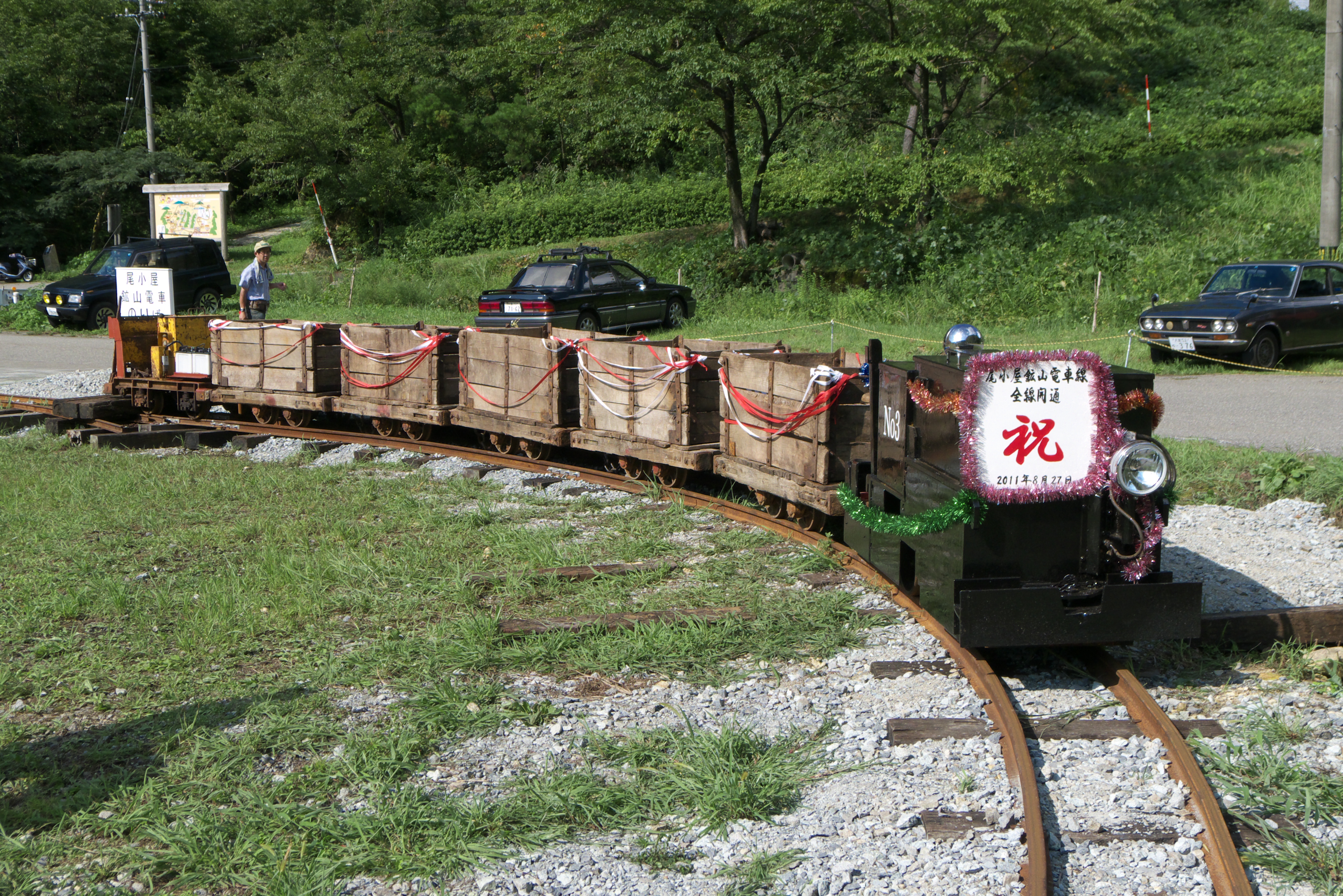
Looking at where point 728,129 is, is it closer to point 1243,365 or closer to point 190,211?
point 190,211

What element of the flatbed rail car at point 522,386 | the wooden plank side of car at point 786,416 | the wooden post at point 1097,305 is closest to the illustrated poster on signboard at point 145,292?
the flatbed rail car at point 522,386

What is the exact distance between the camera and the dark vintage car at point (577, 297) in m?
20.0

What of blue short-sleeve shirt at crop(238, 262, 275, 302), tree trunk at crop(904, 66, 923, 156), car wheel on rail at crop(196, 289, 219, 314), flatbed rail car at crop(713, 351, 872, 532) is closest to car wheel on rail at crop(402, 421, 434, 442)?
blue short-sleeve shirt at crop(238, 262, 275, 302)

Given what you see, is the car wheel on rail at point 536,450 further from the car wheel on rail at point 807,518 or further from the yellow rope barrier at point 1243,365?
the yellow rope barrier at point 1243,365

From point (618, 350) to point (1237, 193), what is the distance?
20.8 m

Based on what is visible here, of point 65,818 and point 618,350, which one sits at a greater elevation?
point 618,350

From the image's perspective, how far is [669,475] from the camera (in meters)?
9.78

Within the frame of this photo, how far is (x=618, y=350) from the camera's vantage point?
9.96 meters

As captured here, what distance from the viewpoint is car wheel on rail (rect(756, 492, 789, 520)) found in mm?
8672

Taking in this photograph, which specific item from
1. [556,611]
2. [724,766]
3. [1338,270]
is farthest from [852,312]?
[724,766]

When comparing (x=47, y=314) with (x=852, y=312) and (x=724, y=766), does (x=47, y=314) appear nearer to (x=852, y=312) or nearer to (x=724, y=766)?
(x=852, y=312)

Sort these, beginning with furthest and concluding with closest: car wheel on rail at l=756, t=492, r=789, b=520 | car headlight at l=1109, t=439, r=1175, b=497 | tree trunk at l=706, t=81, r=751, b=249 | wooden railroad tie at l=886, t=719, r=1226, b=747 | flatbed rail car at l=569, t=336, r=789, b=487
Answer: tree trunk at l=706, t=81, r=751, b=249 → flatbed rail car at l=569, t=336, r=789, b=487 → car wheel on rail at l=756, t=492, r=789, b=520 → car headlight at l=1109, t=439, r=1175, b=497 → wooden railroad tie at l=886, t=719, r=1226, b=747

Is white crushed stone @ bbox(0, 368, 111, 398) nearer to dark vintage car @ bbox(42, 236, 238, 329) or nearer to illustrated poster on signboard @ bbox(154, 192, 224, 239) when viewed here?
dark vintage car @ bbox(42, 236, 238, 329)

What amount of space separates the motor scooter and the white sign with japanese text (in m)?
37.2
